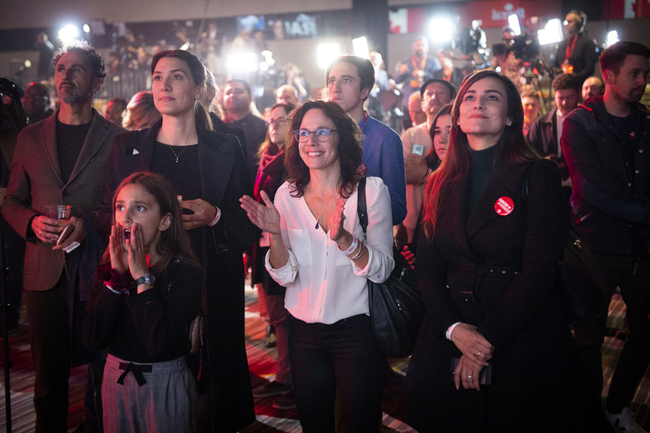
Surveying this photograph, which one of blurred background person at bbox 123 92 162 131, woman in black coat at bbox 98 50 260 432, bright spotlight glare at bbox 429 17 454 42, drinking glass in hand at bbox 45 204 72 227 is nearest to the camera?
drinking glass in hand at bbox 45 204 72 227

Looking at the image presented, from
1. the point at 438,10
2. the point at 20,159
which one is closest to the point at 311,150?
the point at 20,159

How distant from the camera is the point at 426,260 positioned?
73.9 inches

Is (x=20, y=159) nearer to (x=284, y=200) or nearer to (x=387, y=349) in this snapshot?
(x=284, y=200)

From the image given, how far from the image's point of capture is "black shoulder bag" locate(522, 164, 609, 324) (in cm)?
171

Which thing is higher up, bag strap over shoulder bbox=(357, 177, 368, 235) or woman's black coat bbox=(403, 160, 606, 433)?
bag strap over shoulder bbox=(357, 177, 368, 235)

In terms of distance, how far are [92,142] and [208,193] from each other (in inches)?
26.5

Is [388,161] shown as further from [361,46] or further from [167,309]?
[361,46]

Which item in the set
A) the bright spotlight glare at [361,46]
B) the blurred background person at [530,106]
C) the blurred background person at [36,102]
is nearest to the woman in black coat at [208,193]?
the blurred background person at [36,102]

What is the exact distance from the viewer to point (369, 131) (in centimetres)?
255

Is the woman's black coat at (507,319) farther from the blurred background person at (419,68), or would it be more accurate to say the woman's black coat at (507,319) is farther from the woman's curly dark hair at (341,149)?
the blurred background person at (419,68)

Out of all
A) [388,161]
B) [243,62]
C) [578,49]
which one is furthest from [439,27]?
[388,161]

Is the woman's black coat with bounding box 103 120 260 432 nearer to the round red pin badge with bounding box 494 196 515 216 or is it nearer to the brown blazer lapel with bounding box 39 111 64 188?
the brown blazer lapel with bounding box 39 111 64 188

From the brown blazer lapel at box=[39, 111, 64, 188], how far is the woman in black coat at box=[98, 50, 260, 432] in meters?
0.33

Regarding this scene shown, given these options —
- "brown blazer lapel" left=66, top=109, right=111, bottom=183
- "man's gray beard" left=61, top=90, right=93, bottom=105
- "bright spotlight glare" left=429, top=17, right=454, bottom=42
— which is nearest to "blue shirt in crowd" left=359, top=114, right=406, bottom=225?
"brown blazer lapel" left=66, top=109, right=111, bottom=183
